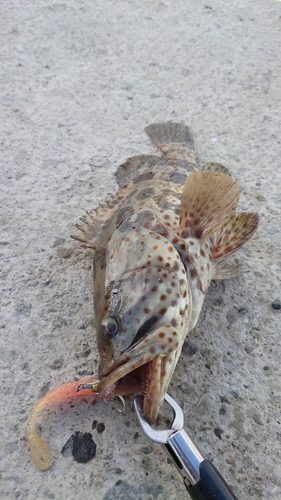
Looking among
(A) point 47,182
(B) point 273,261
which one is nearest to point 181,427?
(B) point 273,261

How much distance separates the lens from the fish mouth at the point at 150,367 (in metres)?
1.89

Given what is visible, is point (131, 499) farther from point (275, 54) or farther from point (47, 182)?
point (275, 54)

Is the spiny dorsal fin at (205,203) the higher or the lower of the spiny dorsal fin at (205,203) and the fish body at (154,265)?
the higher

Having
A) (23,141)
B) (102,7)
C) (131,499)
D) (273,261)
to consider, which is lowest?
(131,499)

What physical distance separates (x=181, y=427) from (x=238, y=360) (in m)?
0.76

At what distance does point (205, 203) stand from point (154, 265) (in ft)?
1.90

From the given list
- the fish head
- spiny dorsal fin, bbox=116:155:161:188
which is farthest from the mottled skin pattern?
spiny dorsal fin, bbox=116:155:161:188

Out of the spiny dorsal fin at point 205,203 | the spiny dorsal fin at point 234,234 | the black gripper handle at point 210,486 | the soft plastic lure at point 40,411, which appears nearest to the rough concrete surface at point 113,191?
the soft plastic lure at point 40,411

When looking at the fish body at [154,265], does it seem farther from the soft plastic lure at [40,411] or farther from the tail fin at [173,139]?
the tail fin at [173,139]

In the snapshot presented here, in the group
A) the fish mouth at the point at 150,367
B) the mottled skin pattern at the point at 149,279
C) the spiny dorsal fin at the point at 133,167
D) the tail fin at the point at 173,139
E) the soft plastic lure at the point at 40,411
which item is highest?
the tail fin at the point at 173,139

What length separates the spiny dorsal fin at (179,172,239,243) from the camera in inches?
96.3

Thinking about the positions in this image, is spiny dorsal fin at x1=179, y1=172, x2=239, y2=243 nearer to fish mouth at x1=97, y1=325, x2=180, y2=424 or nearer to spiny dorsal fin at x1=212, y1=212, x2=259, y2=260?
spiny dorsal fin at x1=212, y1=212, x2=259, y2=260

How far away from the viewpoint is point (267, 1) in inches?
217

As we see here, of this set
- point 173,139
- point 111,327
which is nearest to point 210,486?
point 111,327
